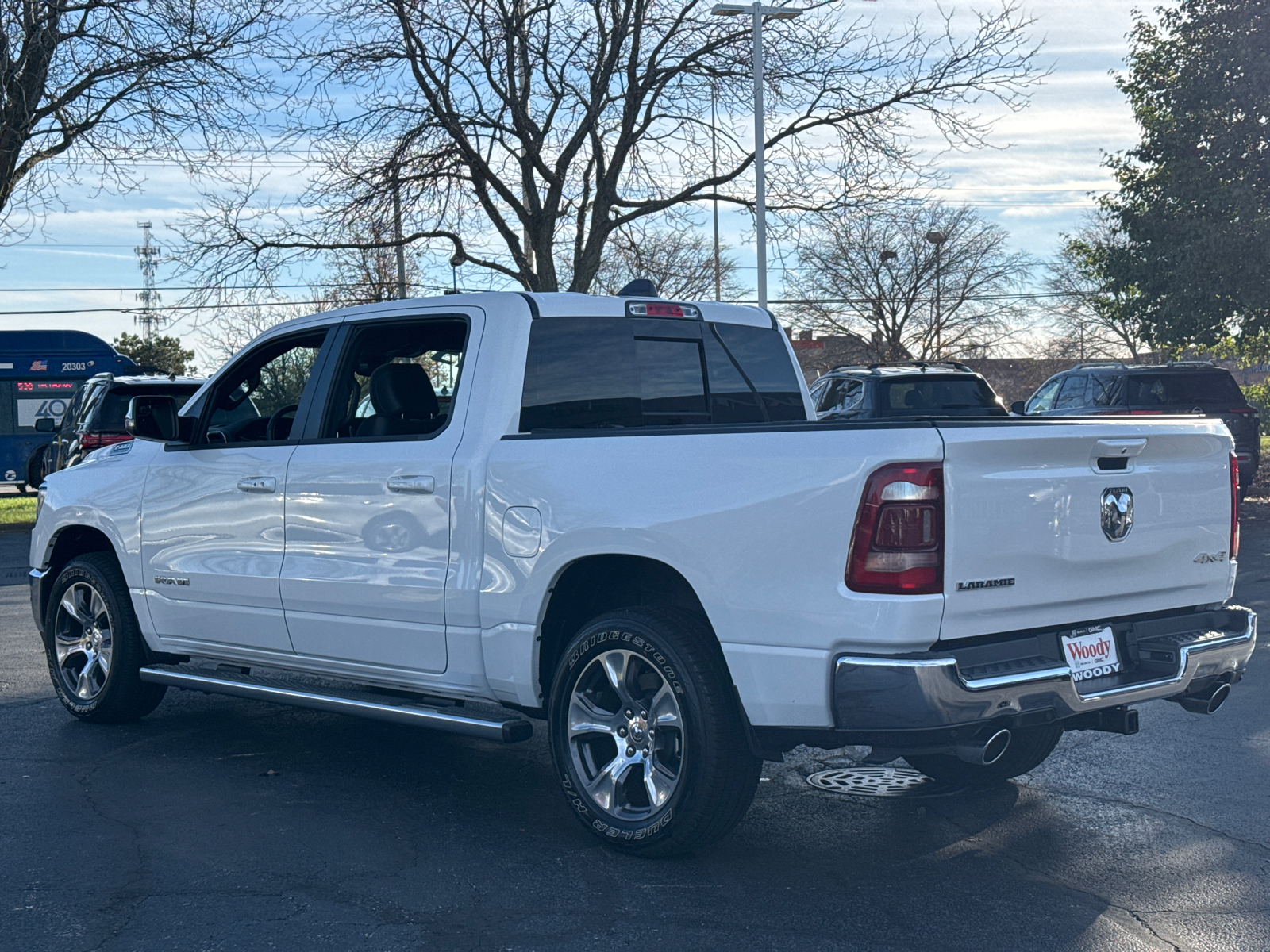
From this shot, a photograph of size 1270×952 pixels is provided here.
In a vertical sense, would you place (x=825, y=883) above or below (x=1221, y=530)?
below

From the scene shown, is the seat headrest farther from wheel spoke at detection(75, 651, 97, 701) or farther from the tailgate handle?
the tailgate handle

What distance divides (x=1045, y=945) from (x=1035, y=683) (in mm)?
764

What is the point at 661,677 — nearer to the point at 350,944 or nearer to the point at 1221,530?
the point at 350,944

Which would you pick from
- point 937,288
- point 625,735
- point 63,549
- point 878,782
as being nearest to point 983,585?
point 625,735

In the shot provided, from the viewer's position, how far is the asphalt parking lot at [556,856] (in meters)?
4.07

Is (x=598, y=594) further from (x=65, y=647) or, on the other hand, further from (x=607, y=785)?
(x=65, y=647)

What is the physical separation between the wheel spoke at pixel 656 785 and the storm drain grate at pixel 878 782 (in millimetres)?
1214

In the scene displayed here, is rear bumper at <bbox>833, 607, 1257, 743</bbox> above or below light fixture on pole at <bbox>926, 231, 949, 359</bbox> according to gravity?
below

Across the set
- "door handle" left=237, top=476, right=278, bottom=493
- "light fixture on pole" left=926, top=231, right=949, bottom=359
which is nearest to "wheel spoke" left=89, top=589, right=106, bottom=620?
"door handle" left=237, top=476, right=278, bottom=493

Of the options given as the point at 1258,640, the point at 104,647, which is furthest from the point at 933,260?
the point at 104,647

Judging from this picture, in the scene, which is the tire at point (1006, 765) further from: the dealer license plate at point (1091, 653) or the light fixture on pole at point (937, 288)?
the light fixture on pole at point (937, 288)

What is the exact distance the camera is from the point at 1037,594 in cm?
430

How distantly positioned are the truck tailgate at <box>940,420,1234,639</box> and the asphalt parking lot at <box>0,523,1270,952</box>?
2.86ft

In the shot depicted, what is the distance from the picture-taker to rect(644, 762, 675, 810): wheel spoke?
185 inches
